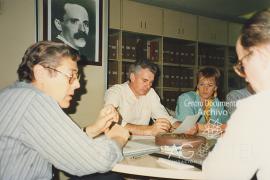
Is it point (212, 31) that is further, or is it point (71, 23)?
point (212, 31)

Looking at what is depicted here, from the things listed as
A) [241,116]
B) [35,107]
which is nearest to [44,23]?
[35,107]

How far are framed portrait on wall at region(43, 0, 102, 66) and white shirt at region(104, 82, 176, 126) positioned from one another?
50cm

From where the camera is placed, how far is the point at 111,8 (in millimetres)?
4316

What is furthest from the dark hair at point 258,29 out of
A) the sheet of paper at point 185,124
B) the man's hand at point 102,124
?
the sheet of paper at point 185,124

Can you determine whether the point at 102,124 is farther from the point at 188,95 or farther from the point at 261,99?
the point at 188,95

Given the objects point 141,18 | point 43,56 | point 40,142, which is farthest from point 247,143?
point 141,18

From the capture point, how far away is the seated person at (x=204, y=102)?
299 centimetres

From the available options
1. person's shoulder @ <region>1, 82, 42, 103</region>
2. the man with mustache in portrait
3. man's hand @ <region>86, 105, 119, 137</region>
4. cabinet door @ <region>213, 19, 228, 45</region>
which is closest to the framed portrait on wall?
the man with mustache in portrait

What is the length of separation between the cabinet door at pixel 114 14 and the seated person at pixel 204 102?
1753mm

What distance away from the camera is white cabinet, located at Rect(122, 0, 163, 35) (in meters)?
4.45

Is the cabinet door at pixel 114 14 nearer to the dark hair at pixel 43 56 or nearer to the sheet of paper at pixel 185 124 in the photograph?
the sheet of paper at pixel 185 124

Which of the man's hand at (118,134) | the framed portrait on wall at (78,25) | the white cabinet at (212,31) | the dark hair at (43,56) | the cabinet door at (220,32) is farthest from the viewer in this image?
the cabinet door at (220,32)

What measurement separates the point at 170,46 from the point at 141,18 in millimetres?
757

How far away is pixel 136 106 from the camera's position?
3.17 metres
